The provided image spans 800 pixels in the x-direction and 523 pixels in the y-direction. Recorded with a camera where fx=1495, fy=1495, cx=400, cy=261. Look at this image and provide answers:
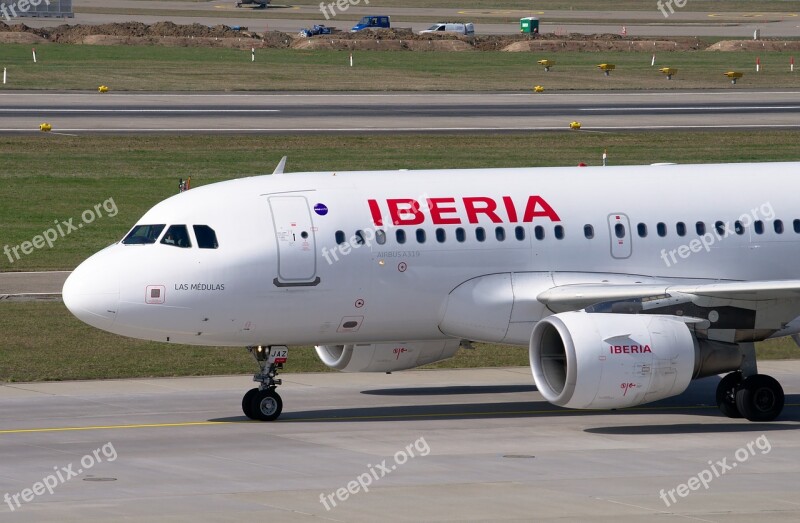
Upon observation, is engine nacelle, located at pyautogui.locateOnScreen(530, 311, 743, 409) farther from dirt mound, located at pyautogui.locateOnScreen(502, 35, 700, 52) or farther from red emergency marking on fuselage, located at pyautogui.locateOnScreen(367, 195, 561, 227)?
dirt mound, located at pyautogui.locateOnScreen(502, 35, 700, 52)

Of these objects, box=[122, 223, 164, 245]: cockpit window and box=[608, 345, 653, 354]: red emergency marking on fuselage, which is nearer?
box=[608, 345, 653, 354]: red emergency marking on fuselage

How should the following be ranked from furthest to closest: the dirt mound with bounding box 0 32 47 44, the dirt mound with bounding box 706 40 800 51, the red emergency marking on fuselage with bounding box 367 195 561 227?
the dirt mound with bounding box 706 40 800 51 < the dirt mound with bounding box 0 32 47 44 < the red emergency marking on fuselage with bounding box 367 195 561 227

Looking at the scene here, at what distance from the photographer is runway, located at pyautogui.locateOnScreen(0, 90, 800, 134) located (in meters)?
65.1

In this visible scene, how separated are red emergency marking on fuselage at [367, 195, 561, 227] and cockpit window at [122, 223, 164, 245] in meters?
3.69

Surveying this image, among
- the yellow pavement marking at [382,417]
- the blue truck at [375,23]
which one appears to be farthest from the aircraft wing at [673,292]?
the blue truck at [375,23]

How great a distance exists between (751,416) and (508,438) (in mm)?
4633

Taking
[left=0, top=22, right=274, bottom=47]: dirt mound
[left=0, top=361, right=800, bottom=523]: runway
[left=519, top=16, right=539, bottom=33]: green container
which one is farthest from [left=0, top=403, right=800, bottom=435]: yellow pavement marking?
[left=519, top=16, right=539, bottom=33]: green container

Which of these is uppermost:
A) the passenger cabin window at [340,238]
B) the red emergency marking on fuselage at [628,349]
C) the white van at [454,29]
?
the passenger cabin window at [340,238]

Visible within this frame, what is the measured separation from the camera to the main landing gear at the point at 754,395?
26016 mm

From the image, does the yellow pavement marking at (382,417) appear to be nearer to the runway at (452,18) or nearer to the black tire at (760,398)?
the black tire at (760,398)

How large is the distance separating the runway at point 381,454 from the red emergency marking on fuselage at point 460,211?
354 cm

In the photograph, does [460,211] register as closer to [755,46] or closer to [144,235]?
[144,235]

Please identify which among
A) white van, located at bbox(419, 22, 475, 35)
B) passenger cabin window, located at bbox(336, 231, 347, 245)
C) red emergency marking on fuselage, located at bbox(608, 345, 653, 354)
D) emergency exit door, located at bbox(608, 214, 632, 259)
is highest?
passenger cabin window, located at bbox(336, 231, 347, 245)

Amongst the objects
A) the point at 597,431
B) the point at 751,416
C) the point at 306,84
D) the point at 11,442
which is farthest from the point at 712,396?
the point at 306,84
